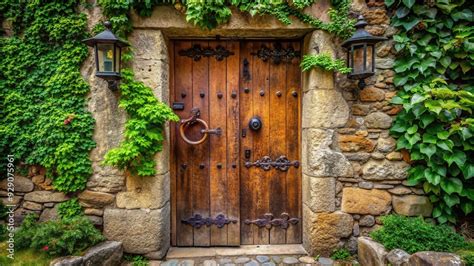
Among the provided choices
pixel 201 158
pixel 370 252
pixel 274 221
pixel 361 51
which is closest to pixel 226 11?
pixel 361 51

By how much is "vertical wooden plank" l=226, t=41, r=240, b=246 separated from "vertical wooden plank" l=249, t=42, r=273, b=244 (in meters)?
0.18

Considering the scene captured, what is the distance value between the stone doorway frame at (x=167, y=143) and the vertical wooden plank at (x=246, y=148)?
300 mm

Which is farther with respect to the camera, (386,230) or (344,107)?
(344,107)

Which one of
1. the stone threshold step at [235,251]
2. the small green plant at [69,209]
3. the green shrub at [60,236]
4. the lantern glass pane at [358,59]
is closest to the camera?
the green shrub at [60,236]

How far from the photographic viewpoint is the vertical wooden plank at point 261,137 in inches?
103

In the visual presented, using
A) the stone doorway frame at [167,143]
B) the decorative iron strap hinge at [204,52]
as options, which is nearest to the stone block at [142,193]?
the stone doorway frame at [167,143]

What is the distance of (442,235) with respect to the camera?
6.55 ft

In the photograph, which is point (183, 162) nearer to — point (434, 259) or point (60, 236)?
point (60, 236)

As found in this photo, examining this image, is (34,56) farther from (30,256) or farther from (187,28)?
(30,256)

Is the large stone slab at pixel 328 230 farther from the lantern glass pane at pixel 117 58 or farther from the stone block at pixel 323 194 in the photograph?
the lantern glass pane at pixel 117 58

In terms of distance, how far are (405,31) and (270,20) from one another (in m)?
1.21

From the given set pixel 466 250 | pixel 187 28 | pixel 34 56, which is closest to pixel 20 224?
pixel 34 56

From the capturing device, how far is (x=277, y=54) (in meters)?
2.61

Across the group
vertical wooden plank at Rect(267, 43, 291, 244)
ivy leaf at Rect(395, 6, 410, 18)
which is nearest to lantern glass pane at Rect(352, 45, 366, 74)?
ivy leaf at Rect(395, 6, 410, 18)
